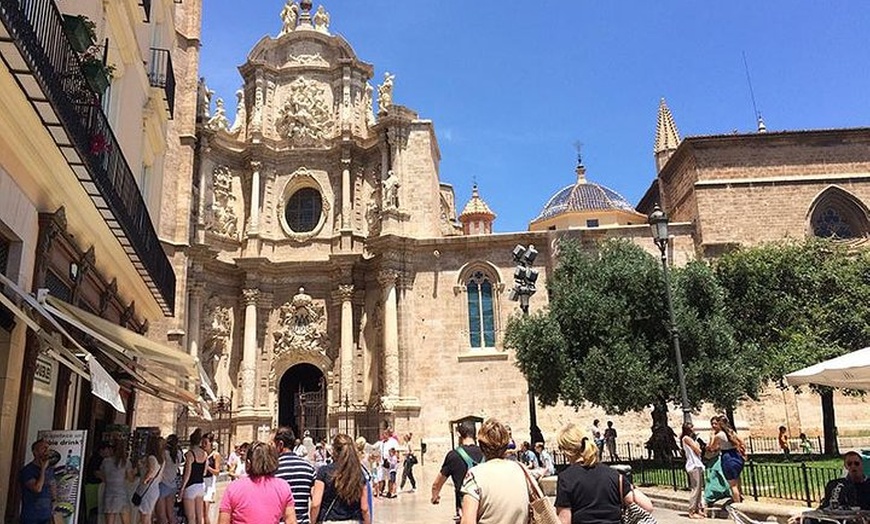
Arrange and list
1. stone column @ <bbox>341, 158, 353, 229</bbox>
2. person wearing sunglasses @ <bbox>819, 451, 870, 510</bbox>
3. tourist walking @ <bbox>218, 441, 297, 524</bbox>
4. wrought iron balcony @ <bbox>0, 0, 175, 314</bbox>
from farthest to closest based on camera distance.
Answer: stone column @ <bbox>341, 158, 353, 229</bbox> → person wearing sunglasses @ <bbox>819, 451, 870, 510</bbox> → wrought iron balcony @ <bbox>0, 0, 175, 314</bbox> → tourist walking @ <bbox>218, 441, 297, 524</bbox>

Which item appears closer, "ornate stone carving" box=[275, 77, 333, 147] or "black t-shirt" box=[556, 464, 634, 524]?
"black t-shirt" box=[556, 464, 634, 524]

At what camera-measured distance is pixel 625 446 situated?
1030 inches

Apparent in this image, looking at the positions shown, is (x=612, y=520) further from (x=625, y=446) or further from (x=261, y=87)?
(x=261, y=87)

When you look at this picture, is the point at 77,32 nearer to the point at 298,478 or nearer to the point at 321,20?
the point at 298,478

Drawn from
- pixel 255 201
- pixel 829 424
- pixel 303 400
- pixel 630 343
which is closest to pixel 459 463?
pixel 630 343

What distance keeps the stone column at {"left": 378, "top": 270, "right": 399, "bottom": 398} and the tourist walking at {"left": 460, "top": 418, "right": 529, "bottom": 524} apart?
77.8 ft

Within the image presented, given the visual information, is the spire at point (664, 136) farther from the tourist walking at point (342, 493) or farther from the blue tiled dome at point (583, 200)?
the tourist walking at point (342, 493)

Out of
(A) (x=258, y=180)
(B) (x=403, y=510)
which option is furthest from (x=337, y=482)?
(A) (x=258, y=180)

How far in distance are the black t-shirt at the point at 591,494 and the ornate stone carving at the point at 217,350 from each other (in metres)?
26.5

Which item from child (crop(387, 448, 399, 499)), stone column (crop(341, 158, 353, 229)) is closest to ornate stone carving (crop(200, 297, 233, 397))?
stone column (crop(341, 158, 353, 229))

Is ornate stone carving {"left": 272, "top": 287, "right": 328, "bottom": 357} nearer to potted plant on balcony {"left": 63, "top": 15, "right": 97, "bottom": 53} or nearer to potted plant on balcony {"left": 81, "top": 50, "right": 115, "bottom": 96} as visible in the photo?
potted plant on balcony {"left": 81, "top": 50, "right": 115, "bottom": 96}

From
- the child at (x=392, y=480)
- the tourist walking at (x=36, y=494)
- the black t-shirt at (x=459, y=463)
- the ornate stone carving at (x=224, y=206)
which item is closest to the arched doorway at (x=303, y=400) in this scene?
the ornate stone carving at (x=224, y=206)

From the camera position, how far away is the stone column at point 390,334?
27.6 metres

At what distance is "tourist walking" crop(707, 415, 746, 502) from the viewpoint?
10.2 metres
